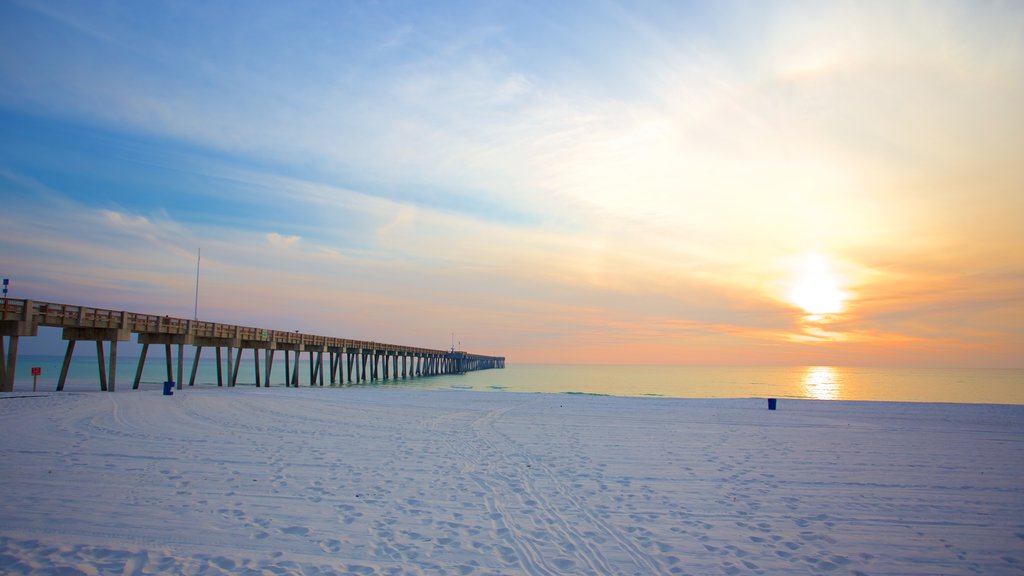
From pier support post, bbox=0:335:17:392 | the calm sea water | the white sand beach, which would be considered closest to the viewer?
the white sand beach

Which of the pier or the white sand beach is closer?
the white sand beach

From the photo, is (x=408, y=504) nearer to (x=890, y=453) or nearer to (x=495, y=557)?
(x=495, y=557)

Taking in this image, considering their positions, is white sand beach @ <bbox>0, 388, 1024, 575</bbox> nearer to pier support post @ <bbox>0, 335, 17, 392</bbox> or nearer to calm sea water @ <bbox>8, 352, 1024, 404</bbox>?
pier support post @ <bbox>0, 335, 17, 392</bbox>

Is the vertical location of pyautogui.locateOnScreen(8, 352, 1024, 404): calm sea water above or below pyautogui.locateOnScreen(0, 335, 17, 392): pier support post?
below

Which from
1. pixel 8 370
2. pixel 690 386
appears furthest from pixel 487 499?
pixel 690 386

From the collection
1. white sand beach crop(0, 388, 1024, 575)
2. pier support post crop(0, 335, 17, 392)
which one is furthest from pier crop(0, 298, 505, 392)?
white sand beach crop(0, 388, 1024, 575)

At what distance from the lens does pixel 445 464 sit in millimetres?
9719

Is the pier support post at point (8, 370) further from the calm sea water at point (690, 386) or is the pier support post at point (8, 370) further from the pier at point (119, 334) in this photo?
the calm sea water at point (690, 386)

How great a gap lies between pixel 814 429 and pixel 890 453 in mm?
4168

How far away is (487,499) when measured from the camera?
24.7 ft

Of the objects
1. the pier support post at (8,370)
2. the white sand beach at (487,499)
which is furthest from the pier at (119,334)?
the white sand beach at (487,499)

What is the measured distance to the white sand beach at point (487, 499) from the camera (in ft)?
17.8

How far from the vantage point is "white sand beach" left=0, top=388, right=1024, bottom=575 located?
5422 millimetres

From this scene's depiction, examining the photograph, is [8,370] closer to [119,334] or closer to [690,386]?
[119,334]
